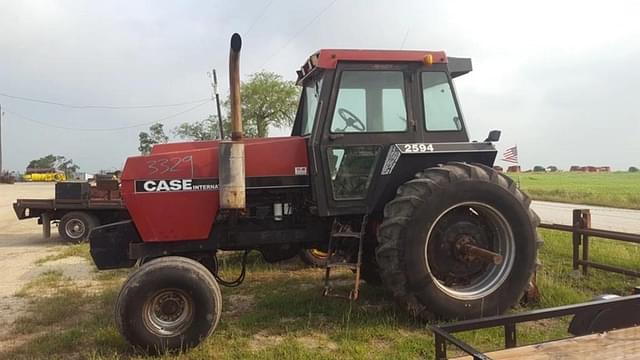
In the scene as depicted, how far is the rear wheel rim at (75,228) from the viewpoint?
12977mm

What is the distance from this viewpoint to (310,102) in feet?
19.0

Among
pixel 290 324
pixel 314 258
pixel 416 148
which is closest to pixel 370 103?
pixel 416 148

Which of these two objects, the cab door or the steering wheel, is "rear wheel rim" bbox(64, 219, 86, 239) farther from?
the steering wheel

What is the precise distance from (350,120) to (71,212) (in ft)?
33.6

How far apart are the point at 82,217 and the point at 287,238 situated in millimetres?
9393

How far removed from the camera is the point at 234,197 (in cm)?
482

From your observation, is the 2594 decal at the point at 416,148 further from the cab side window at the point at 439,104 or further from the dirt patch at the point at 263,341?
the dirt patch at the point at 263,341

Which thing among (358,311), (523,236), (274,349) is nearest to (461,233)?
(523,236)

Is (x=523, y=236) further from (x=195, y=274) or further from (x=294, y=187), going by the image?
(x=195, y=274)

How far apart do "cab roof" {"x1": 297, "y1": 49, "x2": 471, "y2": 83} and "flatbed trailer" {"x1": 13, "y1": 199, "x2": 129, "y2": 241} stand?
933 centimetres

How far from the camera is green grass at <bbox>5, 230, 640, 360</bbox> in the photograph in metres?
4.43

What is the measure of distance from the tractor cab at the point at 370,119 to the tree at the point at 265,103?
2464cm

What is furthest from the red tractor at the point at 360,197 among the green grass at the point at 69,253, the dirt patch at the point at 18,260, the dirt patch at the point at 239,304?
the green grass at the point at 69,253

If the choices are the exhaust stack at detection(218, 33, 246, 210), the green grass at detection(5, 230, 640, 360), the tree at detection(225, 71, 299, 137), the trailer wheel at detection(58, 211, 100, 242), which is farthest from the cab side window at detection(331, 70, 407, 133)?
the tree at detection(225, 71, 299, 137)
